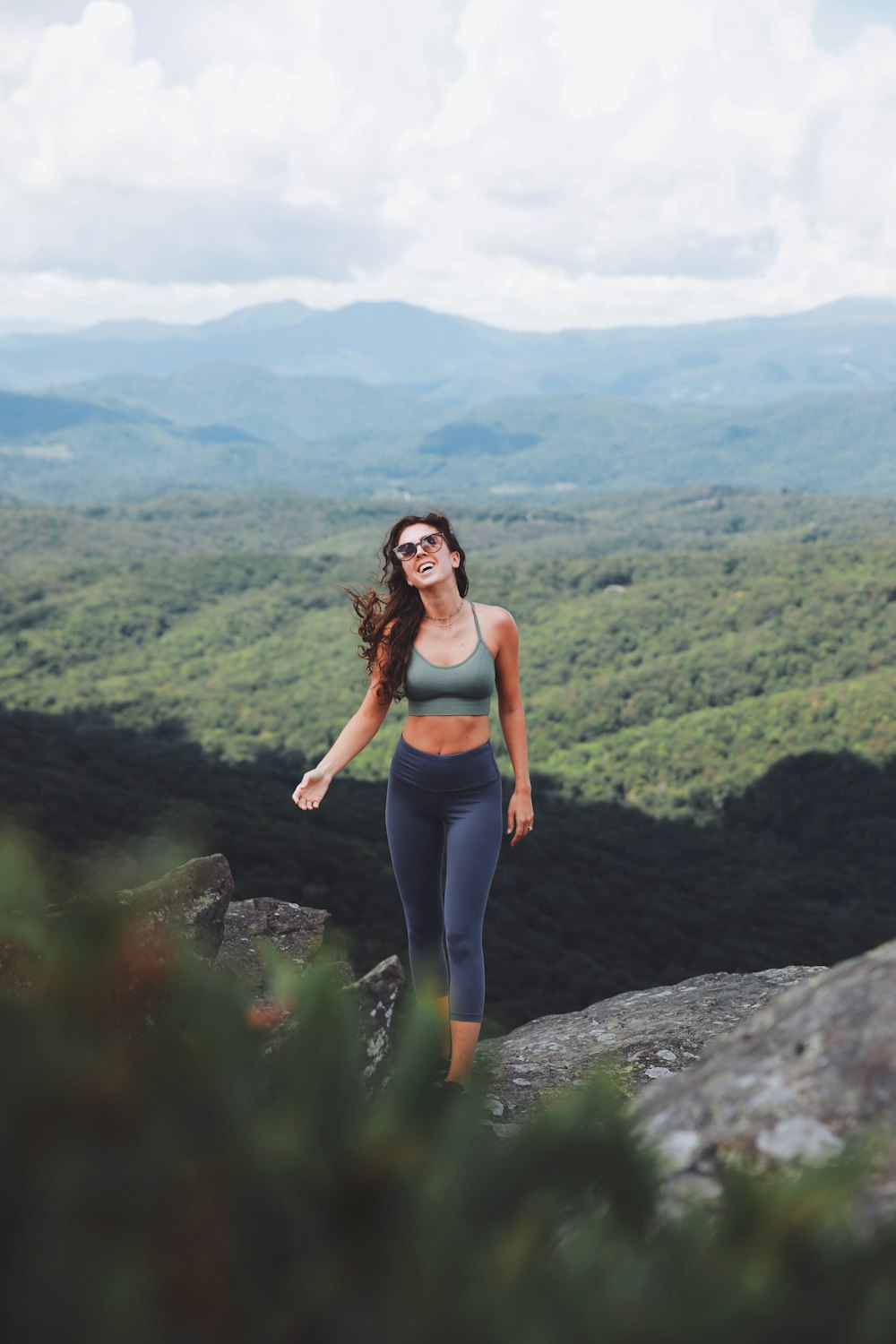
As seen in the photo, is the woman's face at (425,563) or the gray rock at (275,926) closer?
the woman's face at (425,563)

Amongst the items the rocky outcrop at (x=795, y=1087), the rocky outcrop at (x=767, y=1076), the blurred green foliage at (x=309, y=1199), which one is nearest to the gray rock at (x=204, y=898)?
the rocky outcrop at (x=767, y=1076)

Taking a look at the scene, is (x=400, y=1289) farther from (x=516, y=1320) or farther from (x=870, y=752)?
(x=870, y=752)

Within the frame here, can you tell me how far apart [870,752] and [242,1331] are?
6864 cm

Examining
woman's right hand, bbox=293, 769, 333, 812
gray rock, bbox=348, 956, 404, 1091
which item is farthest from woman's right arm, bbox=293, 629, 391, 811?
gray rock, bbox=348, 956, 404, 1091

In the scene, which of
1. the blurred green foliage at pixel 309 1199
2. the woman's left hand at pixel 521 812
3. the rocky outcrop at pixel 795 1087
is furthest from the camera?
the woman's left hand at pixel 521 812

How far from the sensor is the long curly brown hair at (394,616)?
177 inches

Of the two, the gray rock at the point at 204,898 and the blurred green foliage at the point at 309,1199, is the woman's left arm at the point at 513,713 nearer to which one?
the gray rock at the point at 204,898

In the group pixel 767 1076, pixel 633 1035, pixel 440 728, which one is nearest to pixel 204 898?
pixel 440 728

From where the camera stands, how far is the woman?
446 centimetres

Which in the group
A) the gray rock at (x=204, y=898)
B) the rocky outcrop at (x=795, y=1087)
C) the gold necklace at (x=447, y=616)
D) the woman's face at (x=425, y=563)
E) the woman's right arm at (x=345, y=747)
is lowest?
the gray rock at (x=204, y=898)

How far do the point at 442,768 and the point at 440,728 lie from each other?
168mm

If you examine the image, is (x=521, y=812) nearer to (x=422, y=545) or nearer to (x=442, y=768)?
(x=442, y=768)

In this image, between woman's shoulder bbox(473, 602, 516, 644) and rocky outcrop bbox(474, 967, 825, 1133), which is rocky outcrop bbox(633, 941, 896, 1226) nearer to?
rocky outcrop bbox(474, 967, 825, 1133)

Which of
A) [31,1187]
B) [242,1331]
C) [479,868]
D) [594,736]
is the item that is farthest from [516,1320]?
[594,736]
